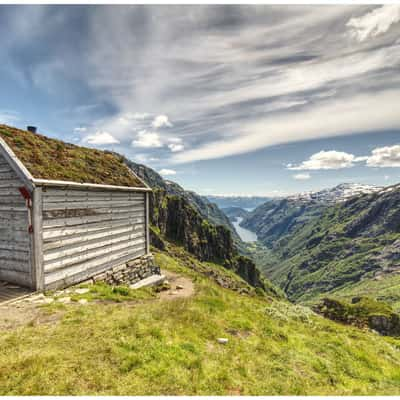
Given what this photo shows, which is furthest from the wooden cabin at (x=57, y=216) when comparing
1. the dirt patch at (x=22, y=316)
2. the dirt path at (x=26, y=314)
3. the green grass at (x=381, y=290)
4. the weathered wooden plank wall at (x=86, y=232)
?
the green grass at (x=381, y=290)

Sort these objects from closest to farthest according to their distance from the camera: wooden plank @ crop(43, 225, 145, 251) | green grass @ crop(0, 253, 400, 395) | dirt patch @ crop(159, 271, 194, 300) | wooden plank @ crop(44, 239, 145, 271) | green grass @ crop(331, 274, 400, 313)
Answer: green grass @ crop(0, 253, 400, 395) → wooden plank @ crop(43, 225, 145, 251) → wooden plank @ crop(44, 239, 145, 271) → dirt patch @ crop(159, 271, 194, 300) → green grass @ crop(331, 274, 400, 313)

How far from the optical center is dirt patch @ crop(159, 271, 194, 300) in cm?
1484

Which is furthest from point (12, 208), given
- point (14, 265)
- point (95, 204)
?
point (95, 204)

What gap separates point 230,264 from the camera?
109 meters

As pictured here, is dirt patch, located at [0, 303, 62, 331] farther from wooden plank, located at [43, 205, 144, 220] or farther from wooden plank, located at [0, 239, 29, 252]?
wooden plank, located at [43, 205, 144, 220]

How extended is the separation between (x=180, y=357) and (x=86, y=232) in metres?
8.79

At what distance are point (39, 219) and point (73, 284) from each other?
3.87 meters

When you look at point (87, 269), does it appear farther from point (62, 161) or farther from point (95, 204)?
point (62, 161)

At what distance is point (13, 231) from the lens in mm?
10938

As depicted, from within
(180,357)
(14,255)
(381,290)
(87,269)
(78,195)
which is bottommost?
(381,290)

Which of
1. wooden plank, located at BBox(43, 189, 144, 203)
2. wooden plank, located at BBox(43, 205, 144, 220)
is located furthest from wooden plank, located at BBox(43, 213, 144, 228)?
wooden plank, located at BBox(43, 189, 144, 203)

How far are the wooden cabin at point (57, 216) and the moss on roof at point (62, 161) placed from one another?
0.04 m

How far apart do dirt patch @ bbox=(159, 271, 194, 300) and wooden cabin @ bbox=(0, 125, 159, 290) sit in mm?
3062

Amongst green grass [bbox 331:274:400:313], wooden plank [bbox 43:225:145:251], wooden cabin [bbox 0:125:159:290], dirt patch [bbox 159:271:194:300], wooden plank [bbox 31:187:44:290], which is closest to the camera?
wooden plank [bbox 31:187:44:290]
